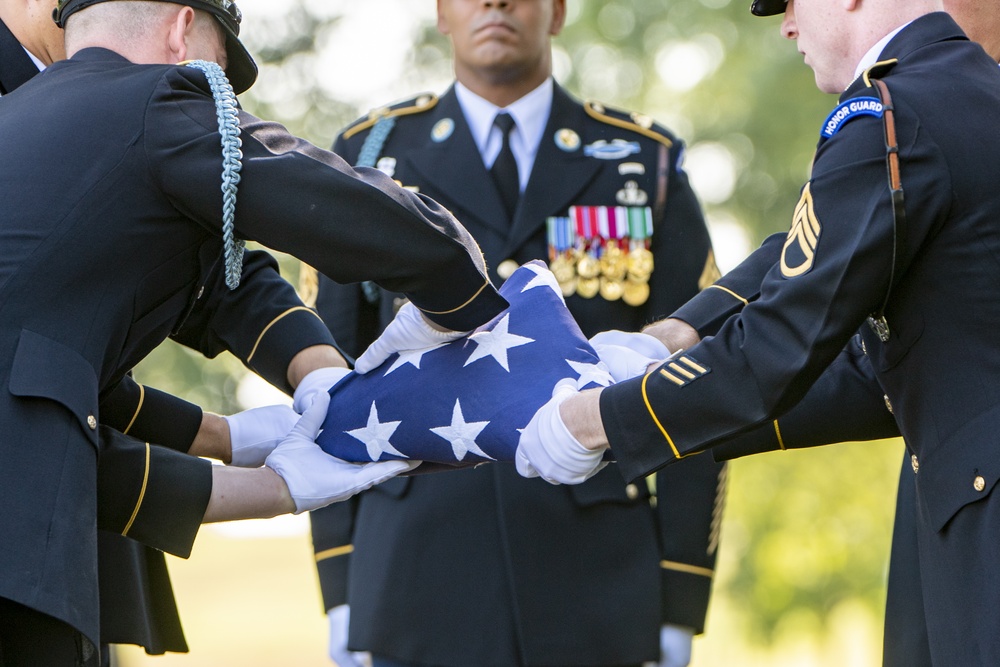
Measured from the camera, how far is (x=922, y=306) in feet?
8.13

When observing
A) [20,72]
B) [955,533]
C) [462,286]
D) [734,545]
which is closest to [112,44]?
[20,72]

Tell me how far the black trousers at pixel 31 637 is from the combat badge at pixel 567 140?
212 centimetres

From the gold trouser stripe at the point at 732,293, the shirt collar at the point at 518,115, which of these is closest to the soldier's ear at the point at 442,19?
the shirt collar at the point at 518,115

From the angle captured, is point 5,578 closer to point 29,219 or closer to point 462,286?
point 29,219

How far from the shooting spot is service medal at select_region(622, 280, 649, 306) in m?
3.94

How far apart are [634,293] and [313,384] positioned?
3.52ft

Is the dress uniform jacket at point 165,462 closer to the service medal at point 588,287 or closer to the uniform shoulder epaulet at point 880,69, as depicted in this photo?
the service medal at point 588,287

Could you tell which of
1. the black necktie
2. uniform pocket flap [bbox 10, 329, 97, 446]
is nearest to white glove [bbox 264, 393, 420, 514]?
uniform pocket flap [bbox 10, 329, 97, 446]

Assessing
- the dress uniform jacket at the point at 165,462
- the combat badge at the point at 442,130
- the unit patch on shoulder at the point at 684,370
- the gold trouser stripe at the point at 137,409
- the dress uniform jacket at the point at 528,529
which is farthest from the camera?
the combat badge at the point at 442,130

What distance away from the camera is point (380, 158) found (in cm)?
407

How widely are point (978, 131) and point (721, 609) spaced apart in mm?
8483

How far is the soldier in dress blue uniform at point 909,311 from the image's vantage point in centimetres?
240

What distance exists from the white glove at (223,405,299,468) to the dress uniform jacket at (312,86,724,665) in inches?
24.1

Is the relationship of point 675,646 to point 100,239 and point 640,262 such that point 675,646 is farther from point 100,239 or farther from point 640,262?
point 100,239
